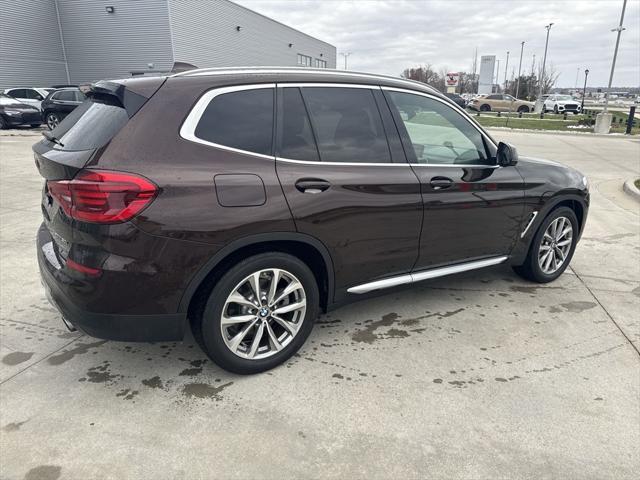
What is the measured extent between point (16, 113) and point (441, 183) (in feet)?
65.0

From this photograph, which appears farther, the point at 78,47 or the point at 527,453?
the point at 78,47

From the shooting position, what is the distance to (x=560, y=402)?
108 inches

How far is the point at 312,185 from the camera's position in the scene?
2.84 m

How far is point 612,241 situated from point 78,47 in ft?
111

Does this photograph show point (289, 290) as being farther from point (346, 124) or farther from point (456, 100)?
point (456, 100)

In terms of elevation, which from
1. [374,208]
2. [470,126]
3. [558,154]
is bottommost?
[558,154]

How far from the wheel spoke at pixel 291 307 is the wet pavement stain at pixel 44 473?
1332 mm

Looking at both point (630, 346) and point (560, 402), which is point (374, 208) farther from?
point (630, 346)

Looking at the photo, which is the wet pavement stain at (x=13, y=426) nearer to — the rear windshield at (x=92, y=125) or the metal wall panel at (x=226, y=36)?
the rear windshield at (x=92, y=125)

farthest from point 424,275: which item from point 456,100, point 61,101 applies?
point 61,101

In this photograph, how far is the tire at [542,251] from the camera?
4240 millimetres

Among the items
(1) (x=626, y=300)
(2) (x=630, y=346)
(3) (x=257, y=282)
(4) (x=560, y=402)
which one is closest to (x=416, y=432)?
(4) (x=560, y=402)

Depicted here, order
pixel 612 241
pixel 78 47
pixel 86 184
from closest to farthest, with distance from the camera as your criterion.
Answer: pixel 86 184 < pixel 612 241 < pixel 78 47

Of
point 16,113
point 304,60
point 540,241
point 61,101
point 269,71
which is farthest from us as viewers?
point 304,60
